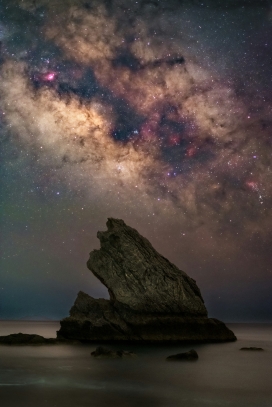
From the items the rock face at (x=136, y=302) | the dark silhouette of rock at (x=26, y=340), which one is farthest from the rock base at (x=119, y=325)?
the dark silhouette of rock at (x=26, y=340)

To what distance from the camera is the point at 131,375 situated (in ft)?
113

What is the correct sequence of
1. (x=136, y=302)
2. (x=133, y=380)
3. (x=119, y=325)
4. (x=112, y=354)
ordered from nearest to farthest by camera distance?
(x=133, y=380) → (x=112, y=354) → (x=119, y=325) → (x=136, y=302)

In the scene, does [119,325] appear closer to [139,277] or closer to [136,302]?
[136,302]

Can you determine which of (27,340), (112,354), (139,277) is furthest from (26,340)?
(112,354)

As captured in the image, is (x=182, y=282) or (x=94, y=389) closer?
(x=94, y=389)

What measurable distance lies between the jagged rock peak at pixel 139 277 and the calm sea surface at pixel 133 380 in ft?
35.8

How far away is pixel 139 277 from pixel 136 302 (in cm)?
337

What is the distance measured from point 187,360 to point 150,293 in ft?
63.0

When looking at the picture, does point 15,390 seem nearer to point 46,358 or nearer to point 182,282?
point 46,358

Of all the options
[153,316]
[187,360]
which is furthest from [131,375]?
[153,316]

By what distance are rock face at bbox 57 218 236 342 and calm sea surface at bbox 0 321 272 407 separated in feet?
30.5

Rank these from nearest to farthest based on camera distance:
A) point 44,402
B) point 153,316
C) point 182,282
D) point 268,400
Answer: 1. point 44,402
2. point 268,400
3. point 153,316
4. point 182,282

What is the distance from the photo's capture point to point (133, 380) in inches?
1270

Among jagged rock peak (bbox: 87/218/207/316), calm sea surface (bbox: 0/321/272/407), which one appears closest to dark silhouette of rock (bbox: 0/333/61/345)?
calm sea surface (bbox: 0/321/272/407)
